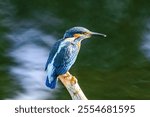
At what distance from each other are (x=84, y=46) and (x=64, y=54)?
0.12m

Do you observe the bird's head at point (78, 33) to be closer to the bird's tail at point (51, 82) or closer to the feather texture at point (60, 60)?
the feather texture at point (60, 60)

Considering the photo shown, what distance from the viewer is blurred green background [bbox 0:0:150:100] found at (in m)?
1.75

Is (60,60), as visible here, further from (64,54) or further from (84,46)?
(84,46)

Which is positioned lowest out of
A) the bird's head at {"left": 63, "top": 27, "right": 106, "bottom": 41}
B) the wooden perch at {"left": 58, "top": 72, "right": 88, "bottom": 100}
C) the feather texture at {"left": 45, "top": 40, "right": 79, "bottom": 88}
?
the wooden perch at {"left": 58, "top": 72, "right": 88, "bottom": 100}

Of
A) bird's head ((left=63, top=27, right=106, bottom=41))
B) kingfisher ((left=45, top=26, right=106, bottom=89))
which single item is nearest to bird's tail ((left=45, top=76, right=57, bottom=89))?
kingfisher ((left=45, top=26, right=106, bottom=89))

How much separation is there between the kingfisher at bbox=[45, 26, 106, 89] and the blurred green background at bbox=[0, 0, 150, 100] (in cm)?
3

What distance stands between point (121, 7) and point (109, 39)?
14cm

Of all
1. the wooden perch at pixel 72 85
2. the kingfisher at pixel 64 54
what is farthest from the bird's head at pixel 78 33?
the wooden perch at pixel 72 85

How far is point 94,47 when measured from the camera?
5.93 feet

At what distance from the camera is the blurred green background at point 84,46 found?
175cm

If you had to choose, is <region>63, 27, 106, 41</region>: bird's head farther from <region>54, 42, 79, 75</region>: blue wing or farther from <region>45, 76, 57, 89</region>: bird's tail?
<region>45, 76, 57, 89</region>: bird's tail

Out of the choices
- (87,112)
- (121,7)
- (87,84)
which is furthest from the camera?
(121,7)

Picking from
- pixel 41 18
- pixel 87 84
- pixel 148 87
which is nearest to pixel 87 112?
pixel 87 84

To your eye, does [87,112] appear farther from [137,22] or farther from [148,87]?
[137,22]
